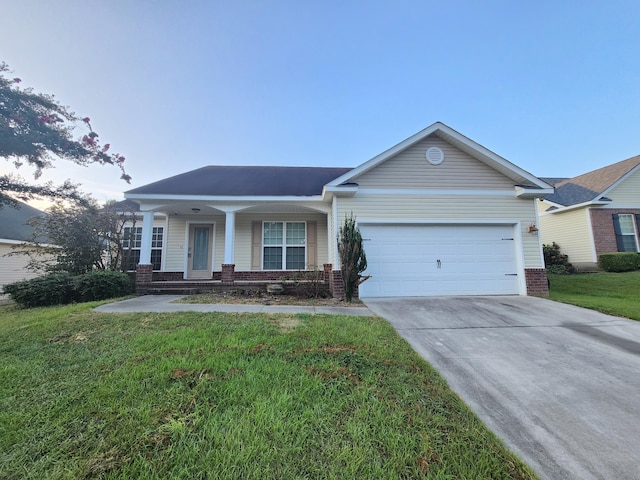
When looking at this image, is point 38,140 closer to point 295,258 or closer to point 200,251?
point 200,251

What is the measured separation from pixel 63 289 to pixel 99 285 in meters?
0.78

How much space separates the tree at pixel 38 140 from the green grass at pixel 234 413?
8088 millimetres

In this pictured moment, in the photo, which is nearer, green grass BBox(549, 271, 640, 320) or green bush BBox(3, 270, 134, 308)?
green grass BBox(549, 271, 640, 320)

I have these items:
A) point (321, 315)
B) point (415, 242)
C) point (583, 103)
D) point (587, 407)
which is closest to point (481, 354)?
point (587, 407)

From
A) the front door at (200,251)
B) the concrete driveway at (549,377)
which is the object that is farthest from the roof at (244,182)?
the concrete driveway at (549,377)

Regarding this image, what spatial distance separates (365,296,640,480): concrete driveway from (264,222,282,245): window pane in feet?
18.8

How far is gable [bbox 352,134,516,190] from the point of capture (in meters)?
8.08

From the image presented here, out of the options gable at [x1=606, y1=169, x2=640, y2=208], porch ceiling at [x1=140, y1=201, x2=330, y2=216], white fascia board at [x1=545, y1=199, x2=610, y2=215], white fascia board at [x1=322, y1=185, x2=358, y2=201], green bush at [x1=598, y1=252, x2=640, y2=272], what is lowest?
green bush at [x1=598, y1=252, x2=640, y2=272]

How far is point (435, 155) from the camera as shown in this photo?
27.0 ft

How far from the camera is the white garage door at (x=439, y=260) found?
7664mm

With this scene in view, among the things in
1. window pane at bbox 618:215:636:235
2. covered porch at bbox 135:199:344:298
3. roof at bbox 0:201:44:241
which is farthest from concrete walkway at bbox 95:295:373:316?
window pane at bbox 618:215:636:235

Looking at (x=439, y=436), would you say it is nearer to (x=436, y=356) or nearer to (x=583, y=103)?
(x=436, y=356)

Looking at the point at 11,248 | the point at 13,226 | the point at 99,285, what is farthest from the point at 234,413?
the point at 13,226

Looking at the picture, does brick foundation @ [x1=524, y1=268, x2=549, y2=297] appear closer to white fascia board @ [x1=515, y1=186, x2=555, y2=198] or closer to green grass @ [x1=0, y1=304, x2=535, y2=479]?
white fascia board @ [x1=515, y1=186, x2=555, y2=198]
